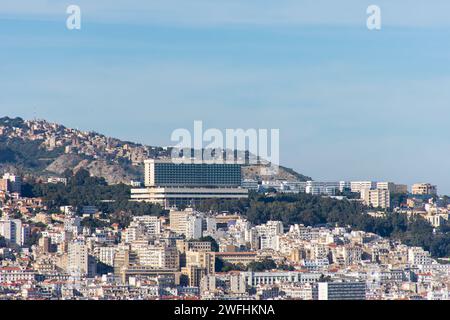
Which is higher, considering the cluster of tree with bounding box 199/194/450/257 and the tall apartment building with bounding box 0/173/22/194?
the tall apartment building with bounding box 0/173/22/194

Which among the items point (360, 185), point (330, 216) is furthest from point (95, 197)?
point (360, 185)

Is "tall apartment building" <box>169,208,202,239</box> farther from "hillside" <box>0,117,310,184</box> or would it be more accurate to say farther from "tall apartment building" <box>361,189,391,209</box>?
"hillside" <box>0,117,310,184</box>

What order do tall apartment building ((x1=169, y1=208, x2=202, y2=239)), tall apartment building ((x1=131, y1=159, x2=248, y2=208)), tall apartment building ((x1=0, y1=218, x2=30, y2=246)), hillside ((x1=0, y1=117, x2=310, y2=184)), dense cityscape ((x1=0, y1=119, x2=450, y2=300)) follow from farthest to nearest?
hillside ((x1=0, y1=117, x2=310, y2=184)), tall apartment building ((x1=131, y1=159, x2=248, y2=208)), tall apartment building ((x1=169, y1=208, x2=202, y2=239)), tall apartment building ((x1=0, y1=218, x2=30, y2=246)), dense cityscape ((x1=0, y1=119, x2=450, y2=300))

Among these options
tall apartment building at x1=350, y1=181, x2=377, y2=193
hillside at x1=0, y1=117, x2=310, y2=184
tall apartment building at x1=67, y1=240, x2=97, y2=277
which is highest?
hillside at x1=0, y1=117, x2=310, y2=184

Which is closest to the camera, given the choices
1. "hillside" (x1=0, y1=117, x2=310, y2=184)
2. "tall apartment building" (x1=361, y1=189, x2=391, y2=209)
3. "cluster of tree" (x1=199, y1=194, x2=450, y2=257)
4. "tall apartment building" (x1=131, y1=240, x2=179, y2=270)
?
"tall apartment building" (x1=131, y1=240, x2=179, y2=270)

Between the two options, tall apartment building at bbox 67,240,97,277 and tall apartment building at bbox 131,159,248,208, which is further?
tall apartment building at bbox 131,159,248,208

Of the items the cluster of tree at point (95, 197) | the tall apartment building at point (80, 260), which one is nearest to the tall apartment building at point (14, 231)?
the tall apartment building at point (80, 260)

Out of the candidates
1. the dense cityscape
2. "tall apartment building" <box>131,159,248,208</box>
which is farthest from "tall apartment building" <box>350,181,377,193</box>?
"tall apartment building" <box>131,159,248,208</box>

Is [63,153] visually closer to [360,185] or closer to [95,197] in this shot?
[95,197]

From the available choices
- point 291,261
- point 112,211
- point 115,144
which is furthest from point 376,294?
point 115,144
